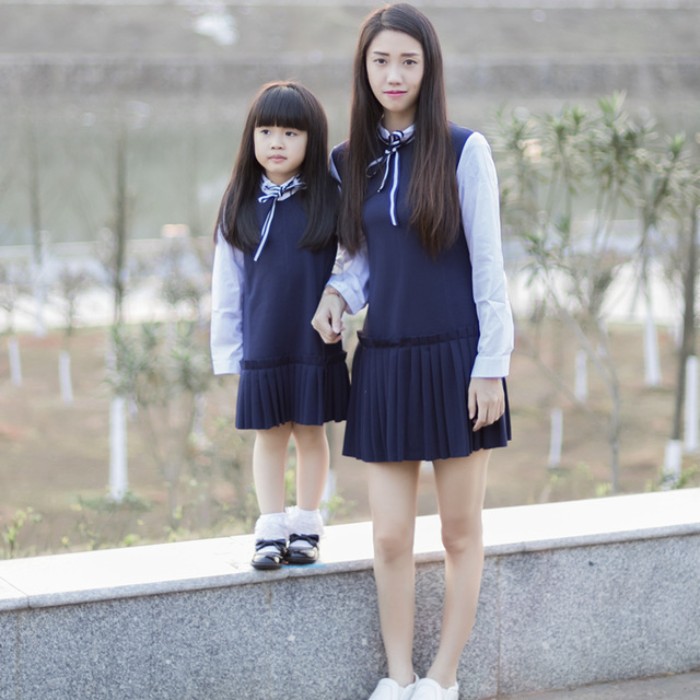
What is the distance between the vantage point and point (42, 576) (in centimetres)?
273

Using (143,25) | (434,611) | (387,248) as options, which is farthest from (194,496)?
(143,25)

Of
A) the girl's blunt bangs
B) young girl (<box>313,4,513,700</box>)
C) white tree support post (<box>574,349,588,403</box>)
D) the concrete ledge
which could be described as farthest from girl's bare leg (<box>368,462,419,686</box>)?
white tree support post (<box>574,349,588,403</box>)

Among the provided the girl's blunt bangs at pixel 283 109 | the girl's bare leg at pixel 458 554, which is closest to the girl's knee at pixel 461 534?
the girl's bare leg at pixel 458 554

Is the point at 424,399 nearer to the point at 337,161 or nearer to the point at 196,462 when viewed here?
the point at 337,161

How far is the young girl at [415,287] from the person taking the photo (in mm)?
2537

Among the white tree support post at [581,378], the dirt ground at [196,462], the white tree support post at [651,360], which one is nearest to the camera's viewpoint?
the dirt ground at [196,462]

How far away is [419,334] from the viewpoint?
2594 mm

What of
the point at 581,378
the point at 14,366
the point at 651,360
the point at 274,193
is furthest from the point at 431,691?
the point at 14,366

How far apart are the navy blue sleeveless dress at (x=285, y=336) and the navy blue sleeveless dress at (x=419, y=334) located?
16cm

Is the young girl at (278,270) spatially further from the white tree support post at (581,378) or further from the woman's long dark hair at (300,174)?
the white tree support post at (581,378)

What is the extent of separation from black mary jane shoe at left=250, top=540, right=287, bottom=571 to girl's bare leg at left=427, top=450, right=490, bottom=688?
0.39m

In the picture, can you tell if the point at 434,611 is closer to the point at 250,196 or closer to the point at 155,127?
the point at 250,196

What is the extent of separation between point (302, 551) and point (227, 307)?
60cm

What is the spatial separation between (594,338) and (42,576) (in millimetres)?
9627
